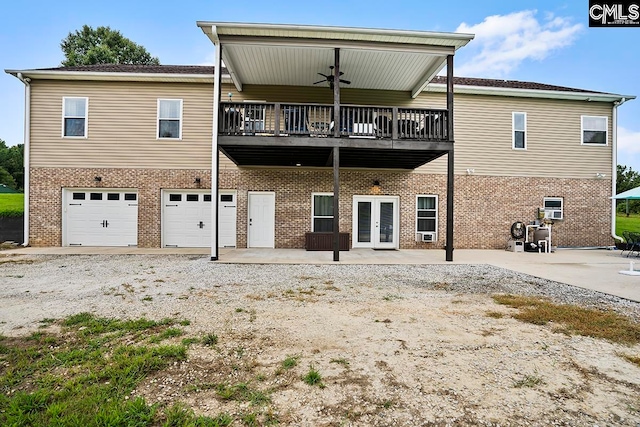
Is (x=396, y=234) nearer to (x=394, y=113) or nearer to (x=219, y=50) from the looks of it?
(x=394, y=113)

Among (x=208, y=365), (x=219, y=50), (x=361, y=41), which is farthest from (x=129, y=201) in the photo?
(x=208, y=365)

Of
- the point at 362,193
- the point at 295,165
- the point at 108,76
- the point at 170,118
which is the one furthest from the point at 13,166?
the point at 362,193

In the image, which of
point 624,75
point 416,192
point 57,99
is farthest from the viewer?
point 624,75

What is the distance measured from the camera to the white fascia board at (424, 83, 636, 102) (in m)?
11.4

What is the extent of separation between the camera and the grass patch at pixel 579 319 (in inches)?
140

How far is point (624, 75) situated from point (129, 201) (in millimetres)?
27613

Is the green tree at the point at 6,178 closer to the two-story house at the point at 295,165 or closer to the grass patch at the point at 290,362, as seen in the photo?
the two-story house at the point at 295,165

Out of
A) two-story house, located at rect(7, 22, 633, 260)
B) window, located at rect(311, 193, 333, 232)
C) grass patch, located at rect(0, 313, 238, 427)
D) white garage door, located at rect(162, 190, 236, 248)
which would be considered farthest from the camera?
window, located at rect(311, 193, 333, 232)

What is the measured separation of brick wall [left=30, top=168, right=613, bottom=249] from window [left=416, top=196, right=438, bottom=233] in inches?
9.0

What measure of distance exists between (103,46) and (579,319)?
103 ft

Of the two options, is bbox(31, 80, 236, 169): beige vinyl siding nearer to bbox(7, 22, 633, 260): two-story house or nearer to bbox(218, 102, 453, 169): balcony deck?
bbox(7, 22, 633, 260): two-story house

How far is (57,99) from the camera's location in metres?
10.7

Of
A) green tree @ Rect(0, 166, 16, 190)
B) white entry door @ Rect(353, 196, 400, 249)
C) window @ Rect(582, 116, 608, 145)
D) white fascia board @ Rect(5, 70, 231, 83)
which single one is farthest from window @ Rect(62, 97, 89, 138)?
green tree @ Rect(0, 166, 16, 190)

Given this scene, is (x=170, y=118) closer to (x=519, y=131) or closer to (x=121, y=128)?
(x=121, y=128)
